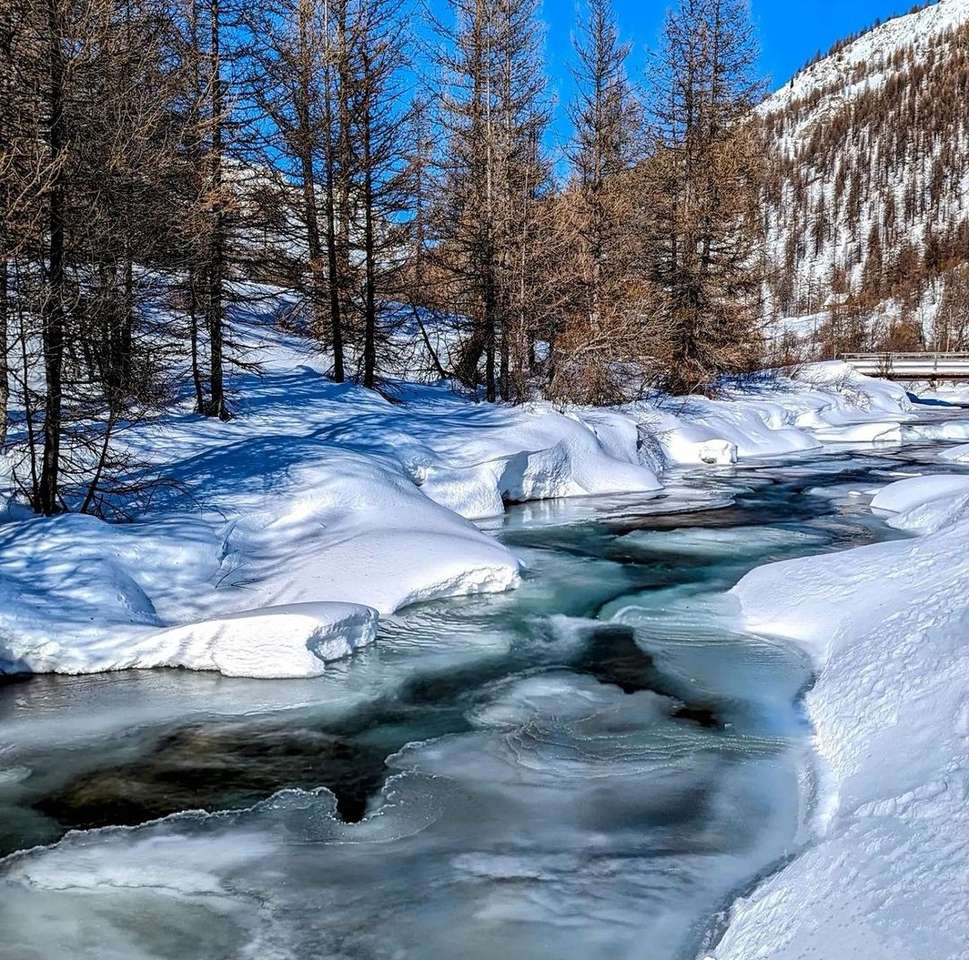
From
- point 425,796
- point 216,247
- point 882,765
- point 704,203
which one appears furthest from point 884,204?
point 425,796

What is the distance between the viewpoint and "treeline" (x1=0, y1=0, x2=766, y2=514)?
8219 millimetres

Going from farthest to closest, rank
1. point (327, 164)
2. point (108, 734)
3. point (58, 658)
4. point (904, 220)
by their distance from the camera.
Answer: point (904, 220) → point (327, 164) → point (58, 658) → point (108, 734)

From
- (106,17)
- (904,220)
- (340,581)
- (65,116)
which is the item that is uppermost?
(904,220)

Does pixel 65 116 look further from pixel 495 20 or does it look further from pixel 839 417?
pixel 839 417

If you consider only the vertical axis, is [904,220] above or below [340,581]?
above

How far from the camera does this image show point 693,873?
3.77m

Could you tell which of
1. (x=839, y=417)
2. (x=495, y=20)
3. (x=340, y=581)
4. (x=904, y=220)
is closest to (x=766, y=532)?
(x=340, y=581)

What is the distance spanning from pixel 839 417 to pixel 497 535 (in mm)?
18624

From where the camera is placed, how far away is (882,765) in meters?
4.00

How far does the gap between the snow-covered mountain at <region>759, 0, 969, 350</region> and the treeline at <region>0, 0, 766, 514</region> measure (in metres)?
44.9

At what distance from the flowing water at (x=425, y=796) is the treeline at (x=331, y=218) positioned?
3967mm

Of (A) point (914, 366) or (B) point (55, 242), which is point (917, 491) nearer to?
(B) point (55, 242)

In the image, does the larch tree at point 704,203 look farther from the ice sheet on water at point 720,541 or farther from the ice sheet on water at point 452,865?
the ice sheet on water at point 452,865

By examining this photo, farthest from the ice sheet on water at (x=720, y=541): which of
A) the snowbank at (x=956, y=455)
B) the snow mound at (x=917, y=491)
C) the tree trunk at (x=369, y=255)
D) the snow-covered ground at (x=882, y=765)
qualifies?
the snowbank at (x=956, y=455)
